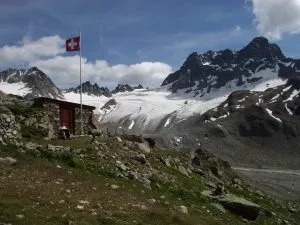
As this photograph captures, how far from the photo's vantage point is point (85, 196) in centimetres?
2636

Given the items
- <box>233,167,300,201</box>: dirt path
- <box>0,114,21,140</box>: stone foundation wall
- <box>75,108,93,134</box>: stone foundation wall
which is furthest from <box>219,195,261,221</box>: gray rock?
<box>233,167,300,201</box>: dirt path

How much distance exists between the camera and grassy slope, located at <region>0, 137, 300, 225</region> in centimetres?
2278

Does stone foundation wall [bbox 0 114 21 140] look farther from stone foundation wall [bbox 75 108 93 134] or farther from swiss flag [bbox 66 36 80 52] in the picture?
swiss flag [bbox 66 36 80 52]

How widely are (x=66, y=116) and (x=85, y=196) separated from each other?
27.9m

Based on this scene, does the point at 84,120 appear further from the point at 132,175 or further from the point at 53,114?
the point at 132,175

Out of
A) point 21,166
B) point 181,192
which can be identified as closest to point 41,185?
point 21,166

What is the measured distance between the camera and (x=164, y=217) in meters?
25.5

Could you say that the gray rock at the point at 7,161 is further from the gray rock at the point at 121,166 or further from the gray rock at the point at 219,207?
the gray rock at the point at 219,207

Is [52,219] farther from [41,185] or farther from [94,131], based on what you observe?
[94,131]

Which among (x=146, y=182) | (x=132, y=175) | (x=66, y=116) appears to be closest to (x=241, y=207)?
(x=146, y=182)

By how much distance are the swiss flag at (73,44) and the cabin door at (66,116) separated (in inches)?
240

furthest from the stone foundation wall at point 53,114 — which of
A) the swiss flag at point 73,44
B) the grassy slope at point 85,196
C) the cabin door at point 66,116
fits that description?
the grassy slope at point 85,196

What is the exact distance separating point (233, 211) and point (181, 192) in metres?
3.64

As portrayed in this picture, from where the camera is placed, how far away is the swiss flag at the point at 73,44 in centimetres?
5400
